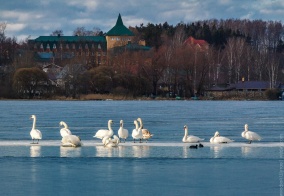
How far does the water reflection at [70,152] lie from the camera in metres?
21.6

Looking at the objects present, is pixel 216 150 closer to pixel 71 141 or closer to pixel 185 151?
pixel 185 151

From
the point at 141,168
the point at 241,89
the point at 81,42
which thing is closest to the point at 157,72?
the point at 241,89

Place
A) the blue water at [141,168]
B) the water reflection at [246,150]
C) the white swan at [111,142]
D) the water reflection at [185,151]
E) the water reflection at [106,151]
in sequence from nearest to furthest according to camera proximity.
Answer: the blue water at [141,168]
the water reflection at [185,151]
the water reflection at [106,151]
the water reflection at [246,150]
the white swan at [111,142]

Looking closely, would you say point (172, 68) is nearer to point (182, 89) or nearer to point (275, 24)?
point (182, 89)

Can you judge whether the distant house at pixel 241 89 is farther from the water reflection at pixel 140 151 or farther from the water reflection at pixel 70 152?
the water reflection at pixel 70 152

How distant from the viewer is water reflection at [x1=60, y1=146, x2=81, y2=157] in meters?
21.6

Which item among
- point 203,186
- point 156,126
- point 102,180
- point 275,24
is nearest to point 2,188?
point 102,180

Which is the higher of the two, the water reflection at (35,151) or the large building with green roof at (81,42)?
the large building with green roof at (81,42)

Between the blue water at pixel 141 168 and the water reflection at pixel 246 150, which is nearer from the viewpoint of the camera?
the blue water at pixel 141 168

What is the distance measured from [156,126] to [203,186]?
19.0 metres

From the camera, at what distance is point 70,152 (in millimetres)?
22422

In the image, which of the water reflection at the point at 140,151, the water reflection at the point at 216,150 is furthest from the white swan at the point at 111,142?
the water reflection at the point at 216,150

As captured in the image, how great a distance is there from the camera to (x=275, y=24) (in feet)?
536

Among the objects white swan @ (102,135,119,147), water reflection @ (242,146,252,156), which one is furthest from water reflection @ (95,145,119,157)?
water reflection @ (242,146,252,156)
